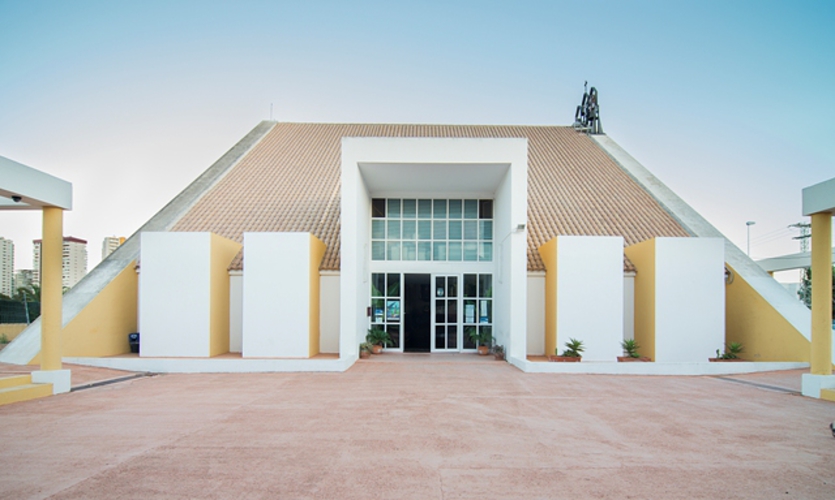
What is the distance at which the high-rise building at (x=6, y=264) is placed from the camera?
3150 centimetres

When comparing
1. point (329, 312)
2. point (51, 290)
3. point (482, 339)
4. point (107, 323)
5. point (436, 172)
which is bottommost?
point (482, 339)

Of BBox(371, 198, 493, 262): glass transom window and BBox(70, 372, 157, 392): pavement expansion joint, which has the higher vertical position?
BBox(371, 198, 493, 262): glass transom window

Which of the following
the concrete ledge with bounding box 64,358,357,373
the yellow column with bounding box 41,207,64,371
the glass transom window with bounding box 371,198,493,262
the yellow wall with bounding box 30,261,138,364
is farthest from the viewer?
the glass transom window with bounding box 371,198,493,262

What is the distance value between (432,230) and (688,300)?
748cm

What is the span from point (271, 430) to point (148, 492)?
2.26 meters

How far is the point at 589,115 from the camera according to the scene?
28.5m

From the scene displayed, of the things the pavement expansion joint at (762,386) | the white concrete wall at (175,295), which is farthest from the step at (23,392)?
the pavement expansion joint at (762,386)

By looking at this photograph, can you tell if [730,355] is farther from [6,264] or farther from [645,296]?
[6,264]

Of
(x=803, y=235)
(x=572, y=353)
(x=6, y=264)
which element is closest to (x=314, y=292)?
(x=572, y=353)

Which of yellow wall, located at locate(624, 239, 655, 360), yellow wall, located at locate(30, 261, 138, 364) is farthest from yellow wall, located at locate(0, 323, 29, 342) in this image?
yellow wall, located at locate(624, 239, 655, 360)

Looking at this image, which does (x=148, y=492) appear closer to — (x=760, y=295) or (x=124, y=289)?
(x=124, y=289)

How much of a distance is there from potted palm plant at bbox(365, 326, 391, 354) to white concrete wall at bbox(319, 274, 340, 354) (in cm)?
96

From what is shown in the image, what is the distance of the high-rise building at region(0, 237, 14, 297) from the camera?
103 feet

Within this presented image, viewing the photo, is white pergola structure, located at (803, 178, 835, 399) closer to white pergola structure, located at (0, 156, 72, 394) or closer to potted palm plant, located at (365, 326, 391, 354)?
potted palm plant, located at (365, 326, 391, 354)
